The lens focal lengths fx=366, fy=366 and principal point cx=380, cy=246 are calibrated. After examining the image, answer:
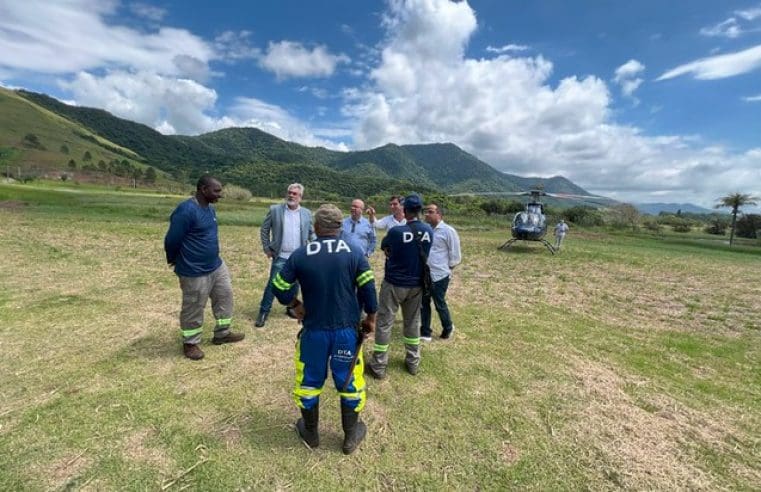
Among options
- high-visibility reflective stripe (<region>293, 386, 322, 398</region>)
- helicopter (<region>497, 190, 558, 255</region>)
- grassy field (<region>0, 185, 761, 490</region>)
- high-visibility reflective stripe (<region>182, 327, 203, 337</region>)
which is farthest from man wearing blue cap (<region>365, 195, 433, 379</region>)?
helicopter (<region>497, 190, 558, 255</region>)

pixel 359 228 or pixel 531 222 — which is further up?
pixel 531 222

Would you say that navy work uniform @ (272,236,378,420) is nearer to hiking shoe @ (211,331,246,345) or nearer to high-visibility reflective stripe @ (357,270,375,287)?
high-visibility reflective stripe @ (357,270,375,287)

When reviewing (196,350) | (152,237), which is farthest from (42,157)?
(196,350)

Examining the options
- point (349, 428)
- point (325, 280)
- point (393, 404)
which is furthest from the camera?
point (393, 404)

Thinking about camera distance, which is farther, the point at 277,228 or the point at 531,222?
the point at 531,222

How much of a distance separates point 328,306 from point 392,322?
1.90 meters

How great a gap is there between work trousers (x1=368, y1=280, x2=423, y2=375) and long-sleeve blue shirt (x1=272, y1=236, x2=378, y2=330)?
1.64 meters

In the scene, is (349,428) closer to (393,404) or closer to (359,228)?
(393,404)

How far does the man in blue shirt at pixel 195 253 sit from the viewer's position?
463cm

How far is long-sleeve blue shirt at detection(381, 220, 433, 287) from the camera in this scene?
470cm

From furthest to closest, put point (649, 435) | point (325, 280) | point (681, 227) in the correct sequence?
point (681, 227) < point (649, 435) < point (325, 280)

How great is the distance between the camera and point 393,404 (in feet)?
13.7

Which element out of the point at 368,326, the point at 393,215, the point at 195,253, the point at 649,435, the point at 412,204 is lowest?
the point at 649,435

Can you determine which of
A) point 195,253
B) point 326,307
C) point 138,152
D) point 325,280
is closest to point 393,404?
point 326,307
